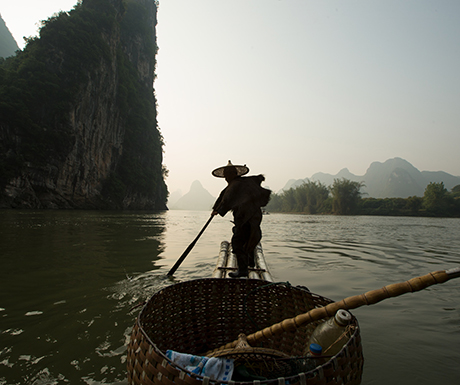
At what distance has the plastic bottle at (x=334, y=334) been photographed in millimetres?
1369

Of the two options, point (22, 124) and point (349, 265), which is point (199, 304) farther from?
point (22, 124)

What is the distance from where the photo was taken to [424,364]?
187cm

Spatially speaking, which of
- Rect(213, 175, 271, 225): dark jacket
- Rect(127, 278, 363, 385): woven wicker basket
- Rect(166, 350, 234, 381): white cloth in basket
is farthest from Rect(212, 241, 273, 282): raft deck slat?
Rect(166, 350, 234, 381): white cloth in basket

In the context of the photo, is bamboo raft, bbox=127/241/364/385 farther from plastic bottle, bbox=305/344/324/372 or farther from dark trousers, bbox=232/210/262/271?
dark trousers, bbox=232/210/262/271

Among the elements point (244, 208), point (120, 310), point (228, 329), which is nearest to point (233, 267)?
point (244, 208)

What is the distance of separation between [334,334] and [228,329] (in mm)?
1102

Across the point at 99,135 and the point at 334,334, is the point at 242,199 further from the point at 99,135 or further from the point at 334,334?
the point at 99,135

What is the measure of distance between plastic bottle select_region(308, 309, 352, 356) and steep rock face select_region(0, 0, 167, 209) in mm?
31144

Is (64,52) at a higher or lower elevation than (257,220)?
higher

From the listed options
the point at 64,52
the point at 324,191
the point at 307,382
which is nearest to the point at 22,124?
the point at 64,52

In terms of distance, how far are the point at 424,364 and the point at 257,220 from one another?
88.7 inches

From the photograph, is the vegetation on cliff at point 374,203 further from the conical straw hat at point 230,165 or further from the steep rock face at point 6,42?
the steep rock face at point 6,42

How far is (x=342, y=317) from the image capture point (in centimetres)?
135

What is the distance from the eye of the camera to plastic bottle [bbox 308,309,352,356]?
4.49 ft
